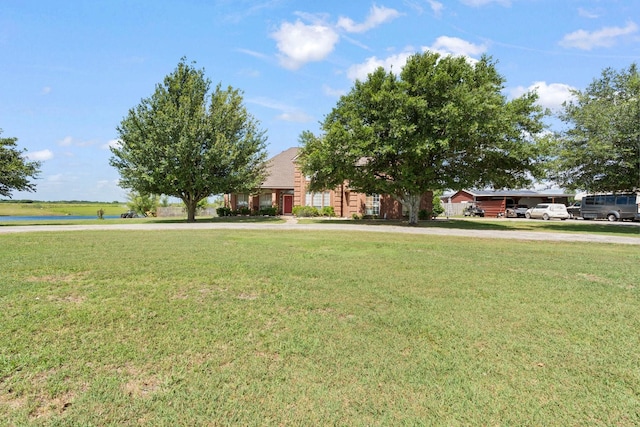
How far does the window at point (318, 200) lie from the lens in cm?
3272

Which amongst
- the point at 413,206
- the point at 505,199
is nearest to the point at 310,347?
the point at 413,206

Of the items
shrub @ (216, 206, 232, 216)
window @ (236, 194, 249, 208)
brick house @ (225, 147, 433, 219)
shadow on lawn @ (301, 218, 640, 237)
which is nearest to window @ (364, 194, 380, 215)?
brick house @ (225, 147, 433, 219)

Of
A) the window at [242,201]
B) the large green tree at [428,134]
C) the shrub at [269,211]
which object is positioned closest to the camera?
the large green tree at [428,134]

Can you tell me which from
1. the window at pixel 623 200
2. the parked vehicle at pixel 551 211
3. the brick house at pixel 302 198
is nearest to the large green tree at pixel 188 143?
the brick house at pixel 302 198

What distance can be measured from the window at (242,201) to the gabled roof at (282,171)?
271cm

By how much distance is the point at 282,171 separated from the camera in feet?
120

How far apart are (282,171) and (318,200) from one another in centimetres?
611

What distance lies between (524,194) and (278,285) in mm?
49771

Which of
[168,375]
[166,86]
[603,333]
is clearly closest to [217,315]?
[168,375]

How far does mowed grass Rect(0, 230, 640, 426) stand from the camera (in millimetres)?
2945

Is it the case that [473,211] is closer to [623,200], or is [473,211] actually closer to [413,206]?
[623,200]

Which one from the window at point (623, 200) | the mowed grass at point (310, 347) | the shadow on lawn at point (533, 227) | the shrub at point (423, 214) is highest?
the window at point (623, 200)

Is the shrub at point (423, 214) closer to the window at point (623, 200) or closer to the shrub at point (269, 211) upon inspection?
the shrub at point (269, 211)

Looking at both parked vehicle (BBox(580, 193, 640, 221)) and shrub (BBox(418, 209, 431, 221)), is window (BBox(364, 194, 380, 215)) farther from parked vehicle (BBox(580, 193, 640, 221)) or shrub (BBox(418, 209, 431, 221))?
parked vehicle (BBox(580, 193, 640, 221))
